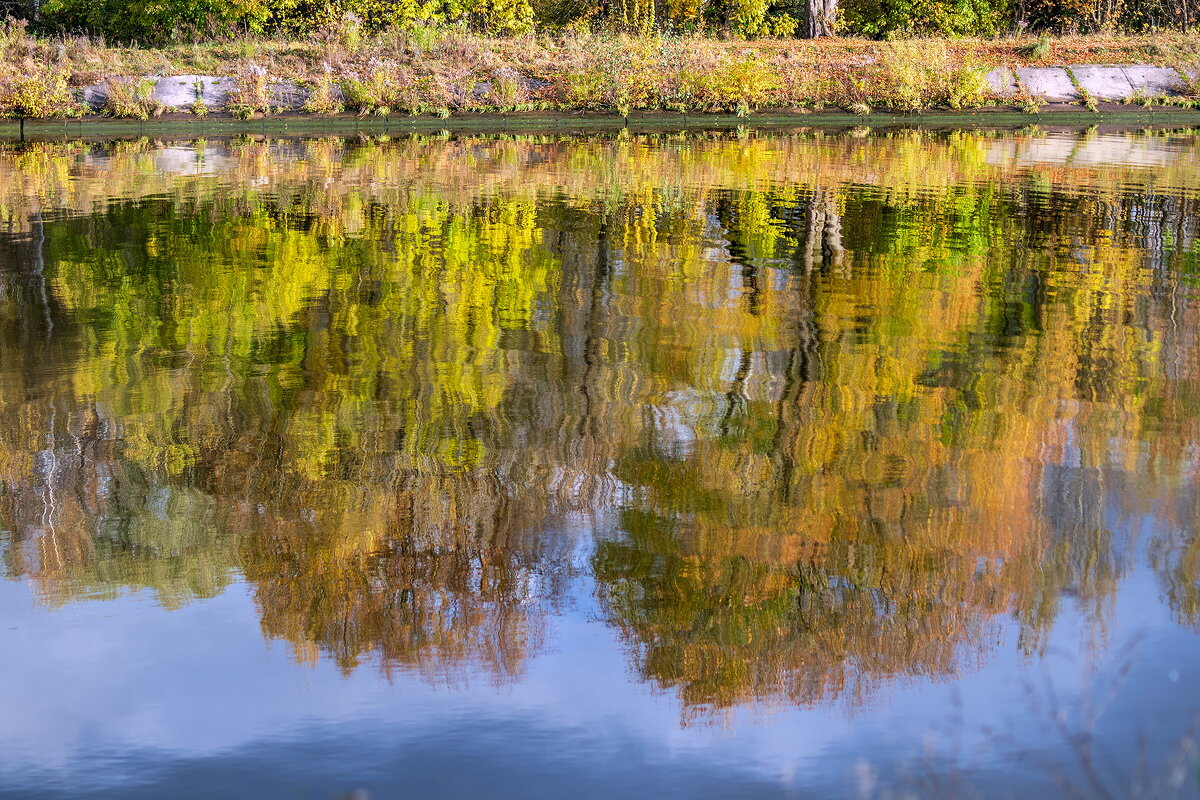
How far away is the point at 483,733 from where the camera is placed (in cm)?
311

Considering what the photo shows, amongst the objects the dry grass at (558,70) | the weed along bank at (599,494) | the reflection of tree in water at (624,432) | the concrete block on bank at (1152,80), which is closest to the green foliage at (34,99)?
the dry grass at (558,70)

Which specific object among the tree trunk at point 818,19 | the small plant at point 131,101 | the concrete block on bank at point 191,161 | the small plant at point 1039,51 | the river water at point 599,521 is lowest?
the river water at point 599,521

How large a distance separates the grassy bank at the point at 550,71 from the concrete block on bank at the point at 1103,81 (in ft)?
1.61

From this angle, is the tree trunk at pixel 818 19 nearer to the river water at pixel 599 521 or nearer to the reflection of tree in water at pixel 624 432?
the reflection of tree in water at pixel 624 432

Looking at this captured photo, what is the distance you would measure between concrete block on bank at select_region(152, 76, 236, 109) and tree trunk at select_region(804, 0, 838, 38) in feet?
48.7

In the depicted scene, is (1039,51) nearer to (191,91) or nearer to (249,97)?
(249,97)

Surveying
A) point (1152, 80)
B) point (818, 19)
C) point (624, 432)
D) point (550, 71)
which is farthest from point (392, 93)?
point (624, 432)

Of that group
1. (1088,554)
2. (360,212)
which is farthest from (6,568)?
(360,212)

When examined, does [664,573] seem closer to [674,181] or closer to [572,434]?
[572,434]

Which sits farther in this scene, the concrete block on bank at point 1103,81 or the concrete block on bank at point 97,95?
the concrete block on bank at point 1103,81

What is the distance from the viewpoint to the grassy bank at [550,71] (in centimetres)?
2441

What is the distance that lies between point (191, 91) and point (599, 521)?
21846 millimetres

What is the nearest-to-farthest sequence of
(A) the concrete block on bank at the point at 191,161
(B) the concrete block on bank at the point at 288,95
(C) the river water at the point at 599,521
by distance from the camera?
1. (C) the river water at the point at 599,521
2. (A) the concrete block on bank at the point at 191,161
3. (B) the concrete block on bank at the point at 288,95

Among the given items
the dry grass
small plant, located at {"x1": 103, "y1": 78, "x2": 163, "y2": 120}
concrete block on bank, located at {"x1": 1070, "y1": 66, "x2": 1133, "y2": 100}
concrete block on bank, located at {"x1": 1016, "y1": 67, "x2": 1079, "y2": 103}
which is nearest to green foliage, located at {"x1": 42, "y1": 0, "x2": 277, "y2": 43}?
the dry grass
